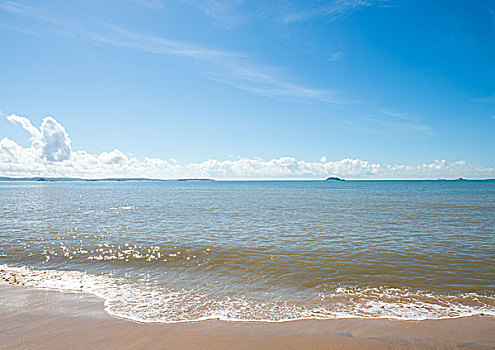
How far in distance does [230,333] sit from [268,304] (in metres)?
2.10

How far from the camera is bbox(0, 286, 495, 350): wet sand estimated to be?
21.7 ft

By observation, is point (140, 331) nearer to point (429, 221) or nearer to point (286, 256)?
Result: point (286, 256)

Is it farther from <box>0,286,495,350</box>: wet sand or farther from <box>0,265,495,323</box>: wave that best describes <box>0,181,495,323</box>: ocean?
<box>0,286,495,350</box>: wet sand

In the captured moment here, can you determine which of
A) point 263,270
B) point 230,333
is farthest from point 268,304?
point 263,270

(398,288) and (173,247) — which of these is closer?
(398,288)

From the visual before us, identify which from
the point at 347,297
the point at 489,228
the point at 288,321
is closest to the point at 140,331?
the point at 288,321

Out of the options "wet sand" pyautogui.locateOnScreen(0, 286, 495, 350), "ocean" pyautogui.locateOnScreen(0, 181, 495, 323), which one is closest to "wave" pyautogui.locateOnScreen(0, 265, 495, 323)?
"ocean" pyautogui.locateOnScreen(0, 181, 495, 323)

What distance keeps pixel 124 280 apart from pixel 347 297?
815 centimetres

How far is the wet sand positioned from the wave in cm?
39

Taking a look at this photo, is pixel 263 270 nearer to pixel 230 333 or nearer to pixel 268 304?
pixel 268 304

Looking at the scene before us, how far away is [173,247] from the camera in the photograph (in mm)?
16578

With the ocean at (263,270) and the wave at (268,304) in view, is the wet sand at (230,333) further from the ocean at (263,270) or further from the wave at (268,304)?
the ocean at (263,270)

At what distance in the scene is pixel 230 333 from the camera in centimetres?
713

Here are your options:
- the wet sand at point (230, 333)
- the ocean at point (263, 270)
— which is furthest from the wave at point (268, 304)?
the wet sand at point (230, 333)
